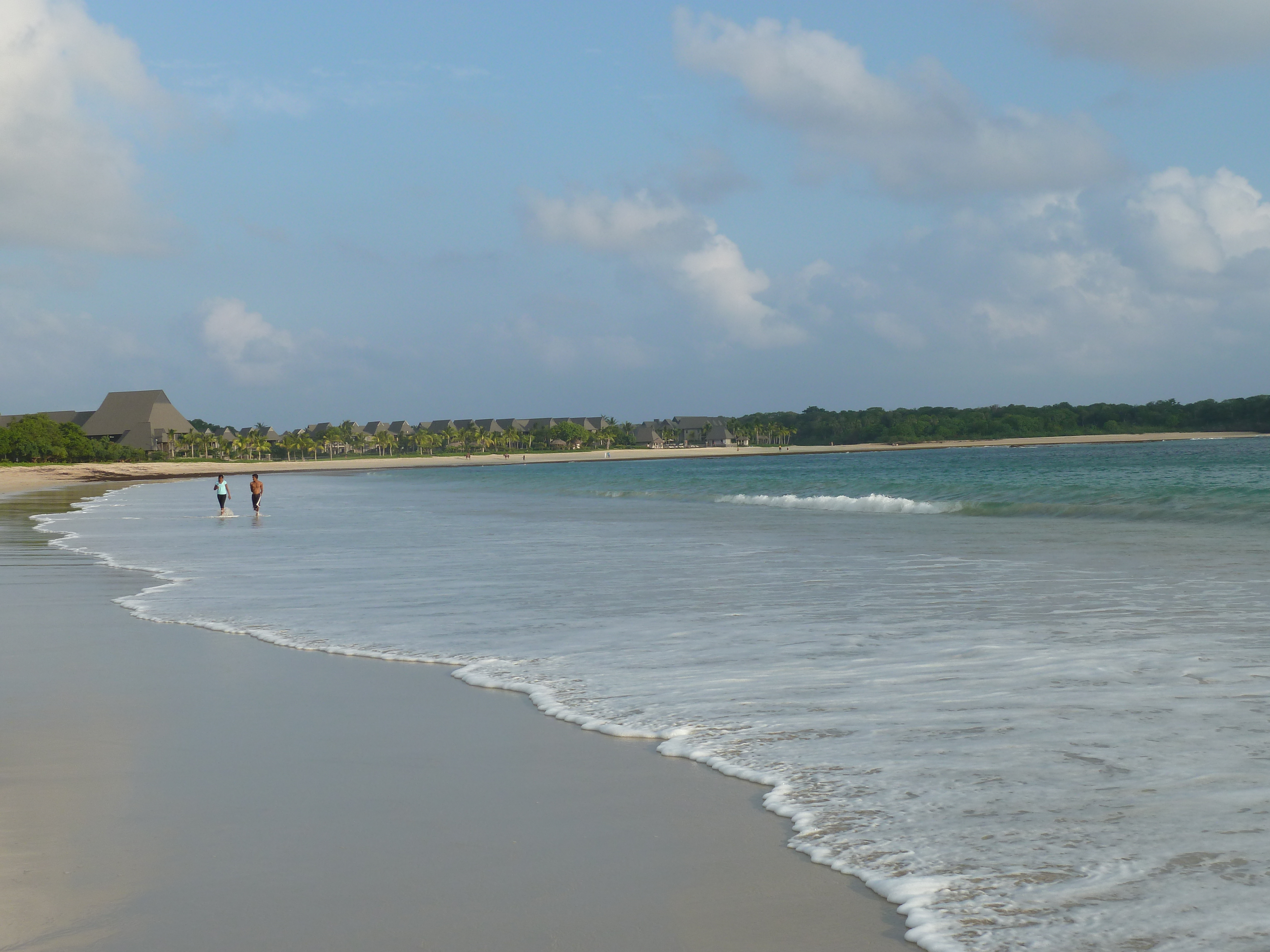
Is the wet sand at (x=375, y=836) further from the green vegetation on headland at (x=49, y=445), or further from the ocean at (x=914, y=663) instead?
the green vegetation on headland at (x=49, y=445)

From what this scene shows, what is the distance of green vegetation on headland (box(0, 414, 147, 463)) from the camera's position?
3524 inches

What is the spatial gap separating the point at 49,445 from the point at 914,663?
326ft

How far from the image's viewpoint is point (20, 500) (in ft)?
129

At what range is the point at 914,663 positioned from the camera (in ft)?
23.8

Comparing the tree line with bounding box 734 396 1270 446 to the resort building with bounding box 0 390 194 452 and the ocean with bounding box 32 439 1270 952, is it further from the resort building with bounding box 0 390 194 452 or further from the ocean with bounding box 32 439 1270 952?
the ocean with bounding box 32 439 1270 952

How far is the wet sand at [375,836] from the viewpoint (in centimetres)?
318

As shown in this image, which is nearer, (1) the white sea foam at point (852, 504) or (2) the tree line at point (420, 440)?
(1) the white sea foam at point (852, 504)

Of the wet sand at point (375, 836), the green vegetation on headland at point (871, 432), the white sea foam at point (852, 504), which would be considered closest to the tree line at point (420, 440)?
the green vegetation on headland at point (871, 432)

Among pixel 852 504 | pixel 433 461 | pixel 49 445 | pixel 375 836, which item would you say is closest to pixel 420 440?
pixel 433 461

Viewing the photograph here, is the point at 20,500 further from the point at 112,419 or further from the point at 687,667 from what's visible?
the point at 112,419

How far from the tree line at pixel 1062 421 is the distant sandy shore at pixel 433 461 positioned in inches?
70.7

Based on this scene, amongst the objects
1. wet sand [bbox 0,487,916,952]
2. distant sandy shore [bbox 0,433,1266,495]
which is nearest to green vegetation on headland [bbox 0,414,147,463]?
distant sandy shore [bbox 0,433,1266,495]

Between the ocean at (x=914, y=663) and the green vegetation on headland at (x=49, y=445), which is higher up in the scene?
the green vegetation on headland at (x=49, y=445)

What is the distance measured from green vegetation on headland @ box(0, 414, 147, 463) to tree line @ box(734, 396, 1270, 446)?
428ft
